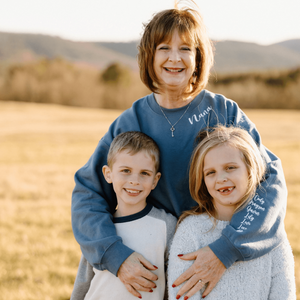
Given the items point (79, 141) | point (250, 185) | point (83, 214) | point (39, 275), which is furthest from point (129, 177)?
point (79, 141)

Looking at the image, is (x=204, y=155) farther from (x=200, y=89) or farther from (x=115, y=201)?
(x=115, y=201)

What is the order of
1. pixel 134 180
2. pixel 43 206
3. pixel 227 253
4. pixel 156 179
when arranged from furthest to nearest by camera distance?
1. pixel 43 206
2. pixel 156 179
3. pixel 134 180
4. pixel 227 253

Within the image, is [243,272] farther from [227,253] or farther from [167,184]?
[167,184]

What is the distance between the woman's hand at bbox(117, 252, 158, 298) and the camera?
1.67 m

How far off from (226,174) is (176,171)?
37cm

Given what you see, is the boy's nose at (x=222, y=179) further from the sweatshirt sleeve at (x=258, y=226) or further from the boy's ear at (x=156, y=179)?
the boy's ear at (x=156, y=179)

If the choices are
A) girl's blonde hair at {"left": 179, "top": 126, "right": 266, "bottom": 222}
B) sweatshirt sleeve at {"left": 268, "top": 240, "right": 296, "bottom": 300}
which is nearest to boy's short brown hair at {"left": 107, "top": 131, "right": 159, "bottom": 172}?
girl's blonde hair at {"left": 179, "top": 126, "right": 266, "bottom": 222}

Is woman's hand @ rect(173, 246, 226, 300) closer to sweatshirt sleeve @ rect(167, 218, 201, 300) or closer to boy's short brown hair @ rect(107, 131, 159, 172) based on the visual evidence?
sweatshirt sleeve @ rect(167, 218, 201, 300)

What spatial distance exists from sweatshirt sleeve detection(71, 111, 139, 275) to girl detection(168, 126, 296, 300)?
315 mm

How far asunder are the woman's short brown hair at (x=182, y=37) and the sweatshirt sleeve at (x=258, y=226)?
0.64m

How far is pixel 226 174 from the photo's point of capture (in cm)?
170

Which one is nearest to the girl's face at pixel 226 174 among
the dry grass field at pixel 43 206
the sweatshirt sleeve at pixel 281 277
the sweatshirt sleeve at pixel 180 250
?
the sweatshirt sleeve at pixel 180 250

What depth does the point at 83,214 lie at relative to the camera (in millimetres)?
1905

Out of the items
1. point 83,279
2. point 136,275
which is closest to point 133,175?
point 136,275
